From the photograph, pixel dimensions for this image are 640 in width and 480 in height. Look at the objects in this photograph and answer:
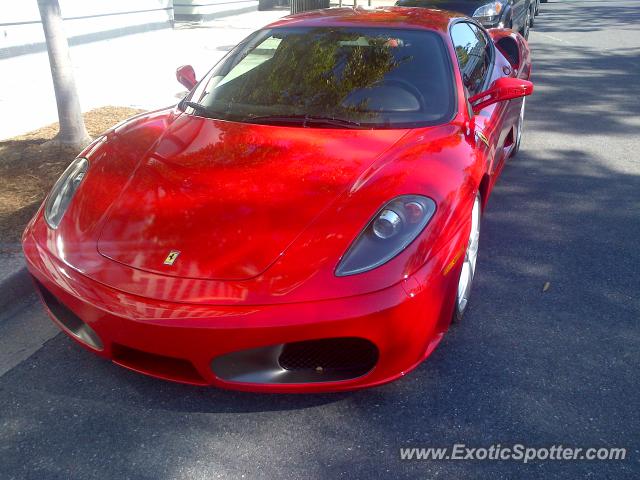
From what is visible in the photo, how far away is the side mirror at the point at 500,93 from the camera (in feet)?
10.5

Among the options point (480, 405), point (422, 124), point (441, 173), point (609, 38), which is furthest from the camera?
point (609, 38)

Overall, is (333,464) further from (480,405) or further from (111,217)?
(111,217)

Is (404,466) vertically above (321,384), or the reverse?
(321,384)

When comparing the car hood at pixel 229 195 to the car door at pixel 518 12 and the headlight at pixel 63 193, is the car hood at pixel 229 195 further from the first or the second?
the car door at pixel 518 12

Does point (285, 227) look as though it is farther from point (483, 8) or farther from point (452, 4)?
point (452, 4)

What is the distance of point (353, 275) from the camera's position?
6.83 ft

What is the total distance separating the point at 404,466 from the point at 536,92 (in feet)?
22.7

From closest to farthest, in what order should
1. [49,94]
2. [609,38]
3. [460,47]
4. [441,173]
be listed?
[441,173] < [460,47] < [49,94] < [609,38]

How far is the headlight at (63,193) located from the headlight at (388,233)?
127 centimetres

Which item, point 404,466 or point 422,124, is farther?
point 422,124

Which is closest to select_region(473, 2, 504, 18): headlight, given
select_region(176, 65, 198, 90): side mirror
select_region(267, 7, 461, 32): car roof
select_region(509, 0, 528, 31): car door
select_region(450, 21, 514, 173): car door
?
select_region(509, 0, 528, 31): car door

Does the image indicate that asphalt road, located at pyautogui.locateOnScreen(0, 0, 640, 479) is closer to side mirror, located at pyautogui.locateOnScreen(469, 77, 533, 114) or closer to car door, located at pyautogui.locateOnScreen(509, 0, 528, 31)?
side mirror, located at pyautogui.locateOnScreen(469, 77, 533, 114)

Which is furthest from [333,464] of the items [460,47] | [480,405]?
[460,47]

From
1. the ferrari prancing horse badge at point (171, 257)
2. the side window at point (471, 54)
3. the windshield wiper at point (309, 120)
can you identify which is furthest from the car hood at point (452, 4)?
the ferrari prancing horse badge at point (171, 257)
